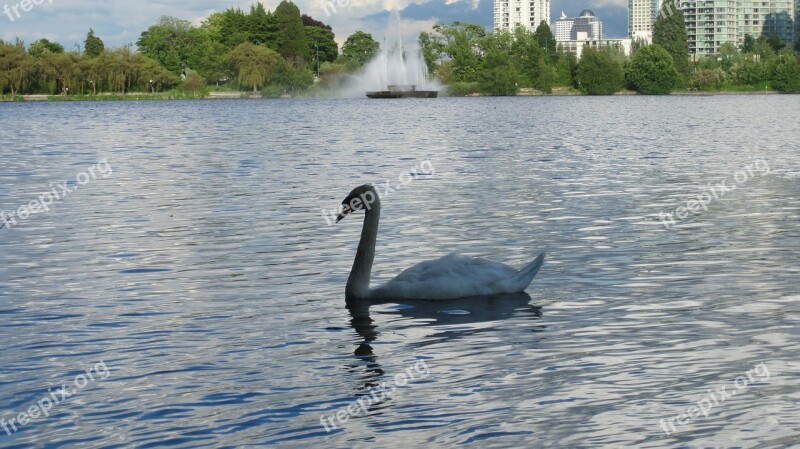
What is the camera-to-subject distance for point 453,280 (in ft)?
45.6

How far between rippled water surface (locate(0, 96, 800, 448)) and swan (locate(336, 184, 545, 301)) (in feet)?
0.82

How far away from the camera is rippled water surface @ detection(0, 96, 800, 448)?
9141 mm

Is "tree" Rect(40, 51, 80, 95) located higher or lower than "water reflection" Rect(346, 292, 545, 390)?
higher

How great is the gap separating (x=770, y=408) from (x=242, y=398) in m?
4.28

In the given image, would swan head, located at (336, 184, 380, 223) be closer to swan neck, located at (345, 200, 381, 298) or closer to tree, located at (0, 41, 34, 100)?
swan neck, located at (345, 200, 381, 298)

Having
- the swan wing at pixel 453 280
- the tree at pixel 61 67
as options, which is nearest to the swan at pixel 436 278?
the swan wing at pixel 453 280

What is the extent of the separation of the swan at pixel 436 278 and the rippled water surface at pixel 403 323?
9.8 inches

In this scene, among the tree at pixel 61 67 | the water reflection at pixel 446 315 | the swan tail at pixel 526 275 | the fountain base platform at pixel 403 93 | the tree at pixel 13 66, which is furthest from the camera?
the fountain base platform at pixel 403 93

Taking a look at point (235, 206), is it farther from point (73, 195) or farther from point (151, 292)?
point (151, 292)

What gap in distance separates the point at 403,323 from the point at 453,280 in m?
1.24

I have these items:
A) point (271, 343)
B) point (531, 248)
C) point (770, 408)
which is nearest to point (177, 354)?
point (271, 343)

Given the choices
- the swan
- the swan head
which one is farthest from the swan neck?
the swan head

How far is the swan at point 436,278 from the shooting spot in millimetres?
13938

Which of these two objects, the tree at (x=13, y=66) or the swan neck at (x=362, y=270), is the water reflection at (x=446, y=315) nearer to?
the swan neck at (x=362, y=270)
